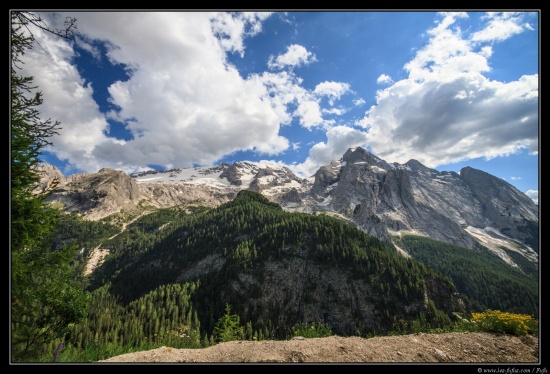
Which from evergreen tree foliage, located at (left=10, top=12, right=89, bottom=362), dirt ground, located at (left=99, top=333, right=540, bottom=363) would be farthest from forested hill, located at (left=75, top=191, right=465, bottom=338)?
dirt ground, located at (left=99, top=333, right=540, bottom=363)

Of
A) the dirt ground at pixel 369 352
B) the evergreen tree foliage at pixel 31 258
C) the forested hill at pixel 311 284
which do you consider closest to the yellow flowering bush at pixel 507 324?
the dirt ground at pixel 369 352

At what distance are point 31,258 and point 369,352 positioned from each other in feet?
41.5

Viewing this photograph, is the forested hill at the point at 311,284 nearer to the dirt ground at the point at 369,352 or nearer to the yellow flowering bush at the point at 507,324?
the yellow flowering bush at the point at 507,324

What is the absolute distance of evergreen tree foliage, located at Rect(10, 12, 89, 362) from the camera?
30.1 feet

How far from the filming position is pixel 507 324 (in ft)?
32.6

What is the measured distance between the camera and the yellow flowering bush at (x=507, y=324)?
968 centimetres

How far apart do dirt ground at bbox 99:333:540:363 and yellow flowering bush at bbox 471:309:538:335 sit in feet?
1.46

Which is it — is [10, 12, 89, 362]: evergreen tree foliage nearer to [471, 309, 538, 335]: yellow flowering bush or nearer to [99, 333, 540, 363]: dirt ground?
[99, 333, 540, 363]: dirt ground

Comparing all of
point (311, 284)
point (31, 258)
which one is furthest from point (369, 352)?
point (311, 284)

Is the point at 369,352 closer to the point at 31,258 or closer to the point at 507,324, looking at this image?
the point at 507,324

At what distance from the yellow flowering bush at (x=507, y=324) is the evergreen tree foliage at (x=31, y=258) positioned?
16247 millimetres
